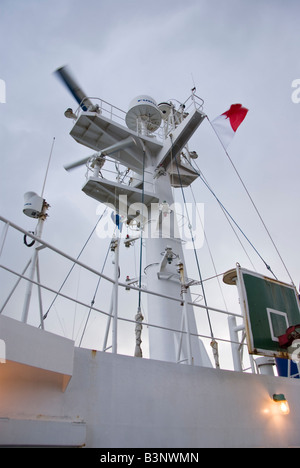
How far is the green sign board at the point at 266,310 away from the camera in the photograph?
504 cm

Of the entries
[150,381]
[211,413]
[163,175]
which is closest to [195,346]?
[211,413]

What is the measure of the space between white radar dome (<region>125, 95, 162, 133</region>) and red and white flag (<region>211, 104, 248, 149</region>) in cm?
217

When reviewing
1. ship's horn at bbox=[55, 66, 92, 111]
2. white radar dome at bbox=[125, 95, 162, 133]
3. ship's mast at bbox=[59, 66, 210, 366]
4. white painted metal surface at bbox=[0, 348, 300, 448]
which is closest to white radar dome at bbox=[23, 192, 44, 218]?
white painted metal surface at bbox=[0, 348, 300, 448]

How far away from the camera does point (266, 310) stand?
217 inches

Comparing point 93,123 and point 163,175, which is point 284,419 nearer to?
point 163,175

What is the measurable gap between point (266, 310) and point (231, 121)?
614 centimetres

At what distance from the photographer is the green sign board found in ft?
16.5

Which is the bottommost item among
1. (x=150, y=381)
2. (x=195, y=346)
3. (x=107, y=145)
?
(x=150, y=381)

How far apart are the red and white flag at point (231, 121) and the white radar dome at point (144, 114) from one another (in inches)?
85.3

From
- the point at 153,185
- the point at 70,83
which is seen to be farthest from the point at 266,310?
the point at 70,83

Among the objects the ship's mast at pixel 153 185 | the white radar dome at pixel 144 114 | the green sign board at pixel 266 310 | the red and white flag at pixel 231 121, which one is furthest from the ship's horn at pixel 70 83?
the green sign board at pixel 266 310

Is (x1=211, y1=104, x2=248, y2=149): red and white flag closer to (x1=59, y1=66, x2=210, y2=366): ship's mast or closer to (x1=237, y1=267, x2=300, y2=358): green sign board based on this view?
(x1=59, y1=66, x2=210, y2=366): ship's mast
